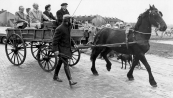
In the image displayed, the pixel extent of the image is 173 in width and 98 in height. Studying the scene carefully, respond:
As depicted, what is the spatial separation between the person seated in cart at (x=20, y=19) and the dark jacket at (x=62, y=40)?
13.1 feet

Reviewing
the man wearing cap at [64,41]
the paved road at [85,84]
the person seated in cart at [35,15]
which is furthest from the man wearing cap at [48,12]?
the man wearing cap at [64,41]

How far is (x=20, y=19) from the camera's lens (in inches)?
385

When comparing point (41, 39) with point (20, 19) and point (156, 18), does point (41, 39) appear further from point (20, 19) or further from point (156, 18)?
point (156, 18)

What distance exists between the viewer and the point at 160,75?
780 cm

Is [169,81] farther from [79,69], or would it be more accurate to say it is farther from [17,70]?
[17,70]

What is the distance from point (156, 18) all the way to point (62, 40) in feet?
9.65

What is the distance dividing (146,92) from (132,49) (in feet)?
5.25

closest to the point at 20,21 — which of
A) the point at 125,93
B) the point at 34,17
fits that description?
the point at 34,17

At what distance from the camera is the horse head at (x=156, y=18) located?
623cm

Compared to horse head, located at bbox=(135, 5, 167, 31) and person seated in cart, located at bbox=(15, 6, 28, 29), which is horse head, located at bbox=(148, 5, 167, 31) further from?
person seated in cart, located at bbox=(15, 6, 28, 29)

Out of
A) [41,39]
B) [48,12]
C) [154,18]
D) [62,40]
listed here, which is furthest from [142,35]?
[48,12]

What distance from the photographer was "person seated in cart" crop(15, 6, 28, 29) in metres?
9.74

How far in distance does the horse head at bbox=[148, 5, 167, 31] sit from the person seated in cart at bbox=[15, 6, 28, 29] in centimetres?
579

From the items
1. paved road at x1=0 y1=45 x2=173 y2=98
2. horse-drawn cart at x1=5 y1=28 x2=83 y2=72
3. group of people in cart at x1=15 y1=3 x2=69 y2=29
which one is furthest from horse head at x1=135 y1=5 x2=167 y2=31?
group of people in cart at x1=15 y1=3 x2=69 y2=29
